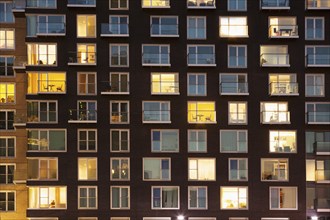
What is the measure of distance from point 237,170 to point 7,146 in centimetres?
2099

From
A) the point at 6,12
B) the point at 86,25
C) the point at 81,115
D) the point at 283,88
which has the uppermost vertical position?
the point at 6,12

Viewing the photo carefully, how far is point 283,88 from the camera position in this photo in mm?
46312

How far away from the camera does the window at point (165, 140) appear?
4581 centimetres

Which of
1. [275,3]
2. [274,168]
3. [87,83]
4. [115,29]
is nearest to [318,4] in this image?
[275,3]

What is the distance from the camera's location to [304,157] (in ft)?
150

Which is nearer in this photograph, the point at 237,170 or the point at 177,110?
the point at 237,170

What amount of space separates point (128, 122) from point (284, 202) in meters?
15.3

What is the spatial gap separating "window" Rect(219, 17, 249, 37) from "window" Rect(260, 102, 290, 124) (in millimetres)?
6673

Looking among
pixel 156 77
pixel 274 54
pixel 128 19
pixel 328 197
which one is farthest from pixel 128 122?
pixel 328 197

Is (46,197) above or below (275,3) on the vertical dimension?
below

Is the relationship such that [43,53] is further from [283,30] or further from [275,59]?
[283,30]

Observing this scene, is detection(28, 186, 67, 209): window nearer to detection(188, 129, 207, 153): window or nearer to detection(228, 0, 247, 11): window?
detection(188, 129, 207, 153): window

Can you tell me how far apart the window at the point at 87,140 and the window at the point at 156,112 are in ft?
15.2

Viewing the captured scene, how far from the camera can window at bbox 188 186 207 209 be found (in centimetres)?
4550
